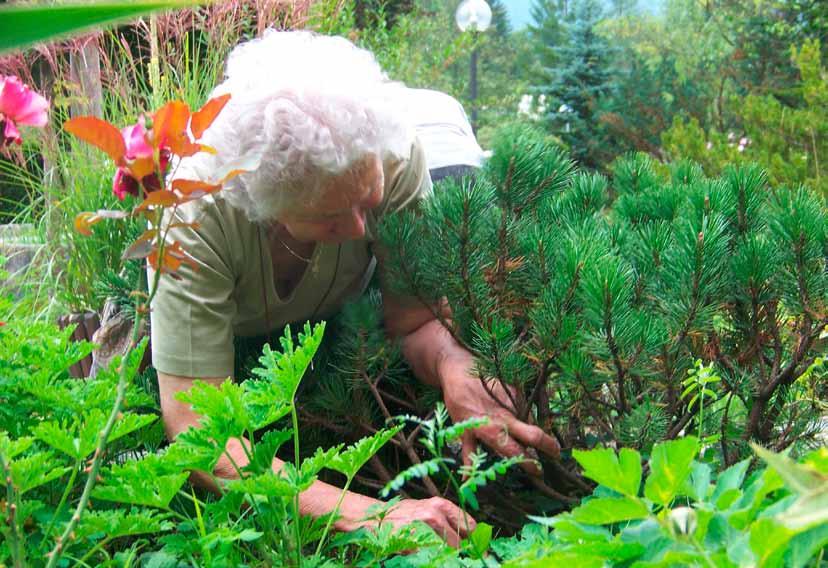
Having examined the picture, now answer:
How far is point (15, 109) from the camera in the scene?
1.21m

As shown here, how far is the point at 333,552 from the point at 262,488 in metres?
0.61

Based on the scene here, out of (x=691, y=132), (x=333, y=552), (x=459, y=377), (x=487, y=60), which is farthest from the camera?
(x=487, y=60)

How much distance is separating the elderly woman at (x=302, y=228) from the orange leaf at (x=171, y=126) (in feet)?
2.13

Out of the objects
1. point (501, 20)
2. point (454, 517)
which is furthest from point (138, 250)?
point (501, 20)

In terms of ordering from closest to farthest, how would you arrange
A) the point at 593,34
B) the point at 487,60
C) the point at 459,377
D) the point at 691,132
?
the point at 459,377
the point at 691,132
the point at 593,34
the point at 487,60

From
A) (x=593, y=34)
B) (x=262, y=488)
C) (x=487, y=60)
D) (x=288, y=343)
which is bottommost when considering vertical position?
(x=487, y=60)

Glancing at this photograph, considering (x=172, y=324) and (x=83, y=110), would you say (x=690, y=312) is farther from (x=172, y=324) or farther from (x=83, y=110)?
(x=83, y=110)

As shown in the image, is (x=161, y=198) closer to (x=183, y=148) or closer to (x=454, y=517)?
(x=183, y=148)

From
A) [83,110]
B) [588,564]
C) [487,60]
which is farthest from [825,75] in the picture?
[487,60]

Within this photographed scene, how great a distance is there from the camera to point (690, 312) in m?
1.31

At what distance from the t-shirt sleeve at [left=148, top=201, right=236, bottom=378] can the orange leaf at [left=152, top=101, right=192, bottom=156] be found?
2.78ft

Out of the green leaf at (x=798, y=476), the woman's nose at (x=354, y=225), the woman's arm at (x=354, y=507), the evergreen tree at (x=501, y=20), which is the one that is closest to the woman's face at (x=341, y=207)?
the woman's nose at (x=354, y=225)

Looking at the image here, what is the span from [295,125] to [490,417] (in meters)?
0.63

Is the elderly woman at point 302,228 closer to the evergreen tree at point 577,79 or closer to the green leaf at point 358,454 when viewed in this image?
the green leaf at point 358,454
